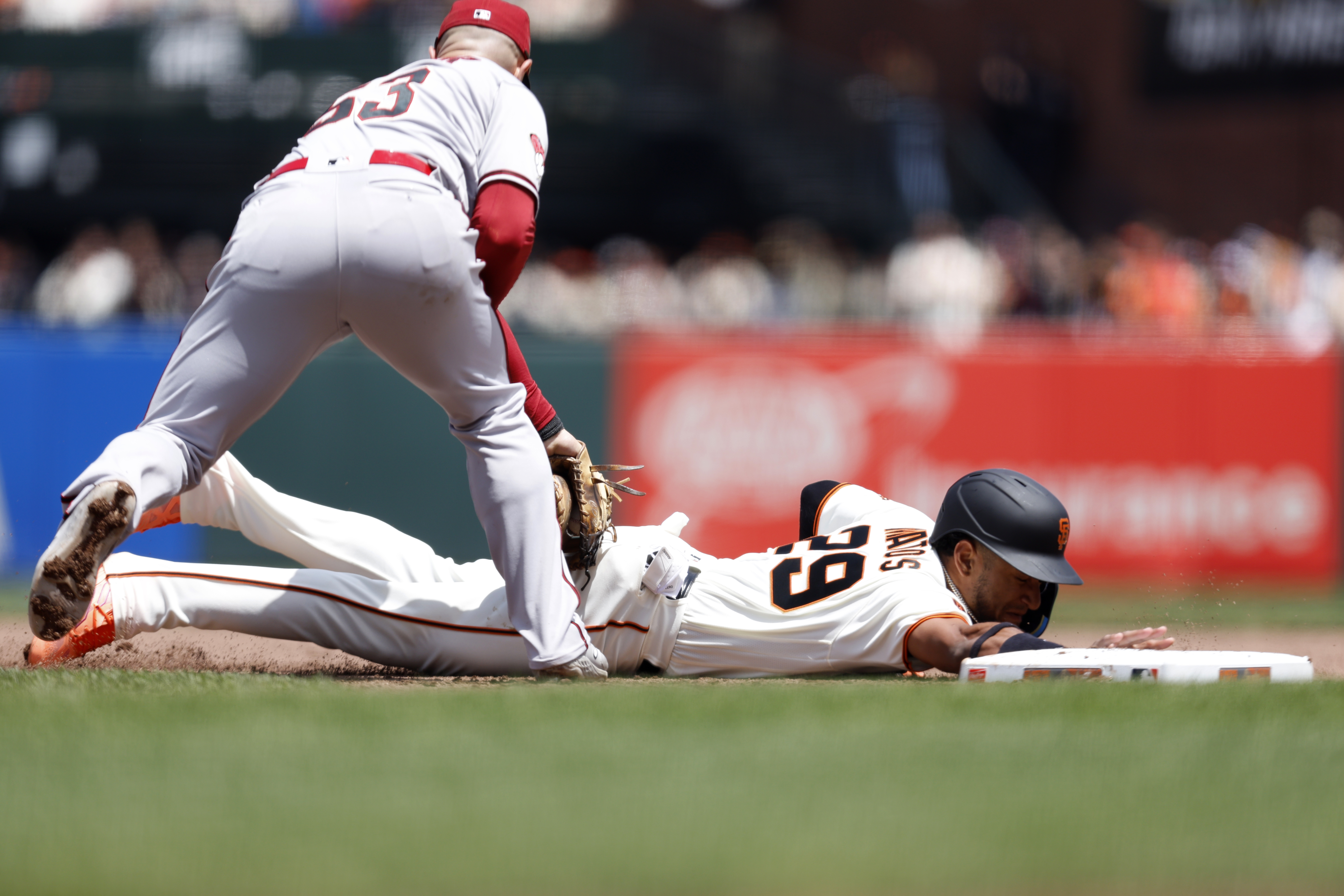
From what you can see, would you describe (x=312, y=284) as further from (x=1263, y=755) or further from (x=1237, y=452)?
(x=1237, y=452)

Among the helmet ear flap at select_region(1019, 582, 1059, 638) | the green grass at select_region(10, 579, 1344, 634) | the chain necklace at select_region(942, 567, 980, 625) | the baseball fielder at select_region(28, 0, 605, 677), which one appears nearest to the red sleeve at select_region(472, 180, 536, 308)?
the baseball fielder at select_region(28, 0, 605, 677)

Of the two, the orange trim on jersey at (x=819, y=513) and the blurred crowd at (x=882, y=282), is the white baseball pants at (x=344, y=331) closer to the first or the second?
the orange trim on jersey at (x=819, y=513)

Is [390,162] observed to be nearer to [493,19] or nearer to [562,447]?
[493,19]

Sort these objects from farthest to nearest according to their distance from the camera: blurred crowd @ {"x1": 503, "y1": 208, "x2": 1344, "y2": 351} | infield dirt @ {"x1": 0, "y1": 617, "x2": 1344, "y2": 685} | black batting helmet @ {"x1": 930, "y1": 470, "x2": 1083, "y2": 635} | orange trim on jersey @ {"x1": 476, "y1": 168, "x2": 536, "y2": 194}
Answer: blurred crowd @ {"x1": 503, "y1": 208, "x2": 1344, "y2": 351}, infield dirt @ {"x1": 0, "y1": 617, "x2": 1344, "y2": 685}, black batting helmet @ {"x1": 930, "y1": 470, "x2": 1083, "y2": 635}, orange trim on jersey @ {"x1": 476, "y1": 168, "x2": 536, "y2": 194}

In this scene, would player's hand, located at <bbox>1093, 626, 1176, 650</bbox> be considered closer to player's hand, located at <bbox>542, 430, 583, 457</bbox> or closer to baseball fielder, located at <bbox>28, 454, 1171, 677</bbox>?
baseball fielder, located at <bbox>28, 454, 1171, 677</bbox>

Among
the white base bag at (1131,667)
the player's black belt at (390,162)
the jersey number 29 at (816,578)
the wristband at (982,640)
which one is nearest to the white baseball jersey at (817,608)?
the jersey number 29 at (816,578)
